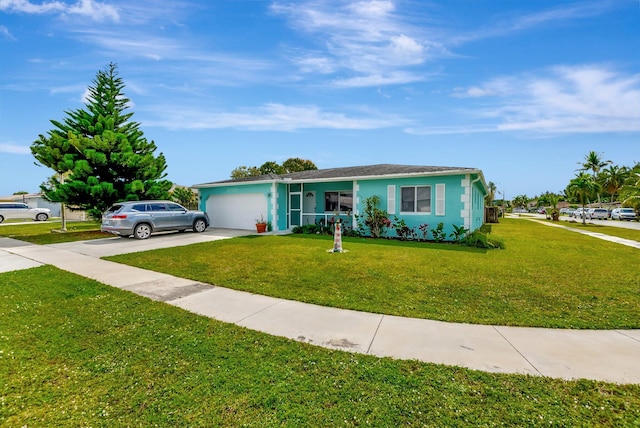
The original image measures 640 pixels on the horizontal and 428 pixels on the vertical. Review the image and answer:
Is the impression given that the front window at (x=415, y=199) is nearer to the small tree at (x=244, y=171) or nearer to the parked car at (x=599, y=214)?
the small tree at (x=244, y=171)

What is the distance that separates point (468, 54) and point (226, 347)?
40.5 feet

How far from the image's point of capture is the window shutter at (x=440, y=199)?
39.9ft

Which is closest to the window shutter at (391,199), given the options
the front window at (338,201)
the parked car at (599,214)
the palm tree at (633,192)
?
the front window at (338,201)

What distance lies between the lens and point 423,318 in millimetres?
4246

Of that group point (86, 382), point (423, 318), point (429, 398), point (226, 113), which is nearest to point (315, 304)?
point (423, 318)

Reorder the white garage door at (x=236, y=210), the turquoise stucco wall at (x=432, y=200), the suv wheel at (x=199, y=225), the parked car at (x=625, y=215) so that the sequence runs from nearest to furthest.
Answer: the turquoise stucco wall at (x=432, y=200) < the suv wheel at (x=199, y=225) < the white garage door at (x=236, y=210) < the parked car at (x=625, y=215)

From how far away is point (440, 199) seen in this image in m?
12.2

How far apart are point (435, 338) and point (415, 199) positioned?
388 inches

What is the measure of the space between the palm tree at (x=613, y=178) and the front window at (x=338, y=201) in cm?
4882

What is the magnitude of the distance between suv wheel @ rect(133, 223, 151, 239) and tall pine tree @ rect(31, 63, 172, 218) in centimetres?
423

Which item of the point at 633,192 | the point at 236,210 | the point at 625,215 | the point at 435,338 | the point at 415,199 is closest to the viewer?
the point at 435,338

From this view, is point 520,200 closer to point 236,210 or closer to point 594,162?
point 594,162

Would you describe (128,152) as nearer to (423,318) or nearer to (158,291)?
(158,291)

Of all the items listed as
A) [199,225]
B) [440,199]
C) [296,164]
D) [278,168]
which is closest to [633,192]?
[440,199]
